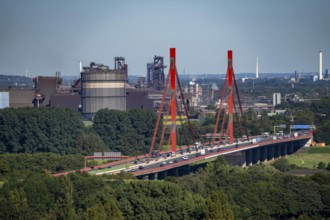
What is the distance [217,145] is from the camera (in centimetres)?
6144

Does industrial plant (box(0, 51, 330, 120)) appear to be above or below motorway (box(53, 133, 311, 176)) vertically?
above

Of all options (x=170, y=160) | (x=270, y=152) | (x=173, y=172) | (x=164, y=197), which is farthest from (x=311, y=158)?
(x=164, y=197)

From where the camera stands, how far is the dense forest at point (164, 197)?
34156mm

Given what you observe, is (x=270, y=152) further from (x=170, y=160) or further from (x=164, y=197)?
(x=164, y=197)

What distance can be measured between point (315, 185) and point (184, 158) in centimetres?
1330

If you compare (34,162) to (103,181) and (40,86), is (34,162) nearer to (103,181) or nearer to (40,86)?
(103,181)

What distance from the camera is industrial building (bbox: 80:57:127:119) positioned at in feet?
259

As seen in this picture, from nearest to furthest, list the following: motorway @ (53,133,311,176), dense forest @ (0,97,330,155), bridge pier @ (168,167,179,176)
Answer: motorway @ (53,133,311,176), bridge pier @ (168,167,179,176), dense forest @ (0,97,330,155)

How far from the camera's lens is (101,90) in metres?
78.9

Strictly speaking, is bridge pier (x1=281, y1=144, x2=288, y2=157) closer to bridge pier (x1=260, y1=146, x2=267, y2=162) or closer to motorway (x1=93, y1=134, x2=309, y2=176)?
motorway (x1=93, y1=134, x2=309, y2=176)

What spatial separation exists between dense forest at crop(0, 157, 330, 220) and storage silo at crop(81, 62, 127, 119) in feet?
121

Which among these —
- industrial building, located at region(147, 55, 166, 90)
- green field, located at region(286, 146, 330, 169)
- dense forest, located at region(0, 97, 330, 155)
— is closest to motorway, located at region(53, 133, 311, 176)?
green field, located at region(286, 146, 330, 169)

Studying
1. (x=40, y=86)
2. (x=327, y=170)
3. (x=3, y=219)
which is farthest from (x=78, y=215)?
(x=40, y=86)

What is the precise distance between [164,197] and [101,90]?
43.4 m
